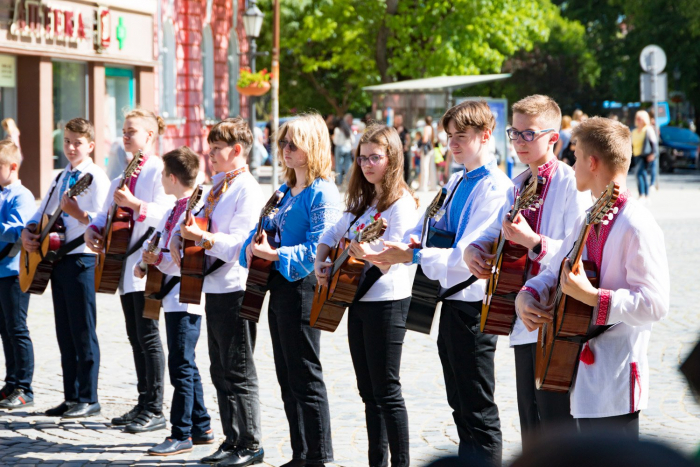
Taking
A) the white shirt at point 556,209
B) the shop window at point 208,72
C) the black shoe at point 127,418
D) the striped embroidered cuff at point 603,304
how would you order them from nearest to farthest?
the striped embroidered cuff at point 603,304 < the white shirt at point 556,209 < the black shoe at point 127,418 < the shop window at point 208,72

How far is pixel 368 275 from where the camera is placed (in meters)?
4.59

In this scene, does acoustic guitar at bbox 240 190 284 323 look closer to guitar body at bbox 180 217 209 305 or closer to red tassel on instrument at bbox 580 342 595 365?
guitar body at bbox 180 217 209 305

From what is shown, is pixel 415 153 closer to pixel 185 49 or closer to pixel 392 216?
pixel 185 49

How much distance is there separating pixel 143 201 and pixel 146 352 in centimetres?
90

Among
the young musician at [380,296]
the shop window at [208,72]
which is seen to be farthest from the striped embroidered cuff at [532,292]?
the shop window at [208,72]

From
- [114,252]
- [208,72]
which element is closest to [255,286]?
[114,252]

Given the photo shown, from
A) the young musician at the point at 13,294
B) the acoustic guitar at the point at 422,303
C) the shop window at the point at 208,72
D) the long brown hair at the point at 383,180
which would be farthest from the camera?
the shop window at the point at 208,72

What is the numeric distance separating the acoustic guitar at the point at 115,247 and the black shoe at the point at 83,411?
2.65 ft

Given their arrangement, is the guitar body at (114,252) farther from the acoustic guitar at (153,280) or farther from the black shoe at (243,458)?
the black shoe at (243,458)

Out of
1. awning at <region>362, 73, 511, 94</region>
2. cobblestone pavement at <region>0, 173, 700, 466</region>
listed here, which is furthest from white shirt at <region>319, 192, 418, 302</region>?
awning at <region>362, 73, 511, 94</region>

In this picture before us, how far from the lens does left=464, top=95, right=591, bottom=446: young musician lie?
3859mm

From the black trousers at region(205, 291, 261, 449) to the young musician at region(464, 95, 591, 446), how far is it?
63.8 inches

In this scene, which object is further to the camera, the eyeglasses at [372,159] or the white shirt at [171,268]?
the white shirt at [171,268]

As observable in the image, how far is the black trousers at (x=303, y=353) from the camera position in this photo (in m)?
4.84
